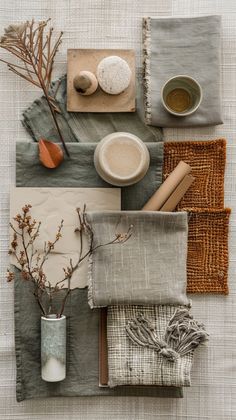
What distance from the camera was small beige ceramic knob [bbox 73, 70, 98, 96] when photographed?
0.98m

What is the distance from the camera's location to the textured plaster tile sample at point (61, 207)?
993mm

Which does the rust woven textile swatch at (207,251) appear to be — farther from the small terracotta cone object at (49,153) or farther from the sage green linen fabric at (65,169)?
the small terracotta cone object at (49,153)

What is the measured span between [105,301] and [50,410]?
0.26 meters

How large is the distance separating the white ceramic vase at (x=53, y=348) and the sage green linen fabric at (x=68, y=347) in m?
0.04

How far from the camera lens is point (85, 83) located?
3.21 feet

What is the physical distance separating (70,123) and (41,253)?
0.25 meters

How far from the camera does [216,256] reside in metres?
1.02

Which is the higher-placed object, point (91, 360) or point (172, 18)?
point (172, 18)

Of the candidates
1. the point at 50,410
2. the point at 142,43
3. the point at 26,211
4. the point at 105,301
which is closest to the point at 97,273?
the point at 105,301

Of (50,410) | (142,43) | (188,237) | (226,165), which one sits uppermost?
(142,43)

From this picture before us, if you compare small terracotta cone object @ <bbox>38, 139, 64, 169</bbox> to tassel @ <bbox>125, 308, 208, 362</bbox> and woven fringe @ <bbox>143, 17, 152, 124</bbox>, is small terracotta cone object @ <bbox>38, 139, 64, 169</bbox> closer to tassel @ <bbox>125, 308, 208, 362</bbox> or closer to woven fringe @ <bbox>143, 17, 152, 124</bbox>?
woven fringe @ <bbox>143, 17, 152, 124</bbox>

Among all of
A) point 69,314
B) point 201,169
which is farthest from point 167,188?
point 69,314

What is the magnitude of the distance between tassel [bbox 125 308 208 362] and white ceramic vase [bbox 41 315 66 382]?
12 cm

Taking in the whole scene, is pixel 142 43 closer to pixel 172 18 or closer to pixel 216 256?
pixel 172 18
